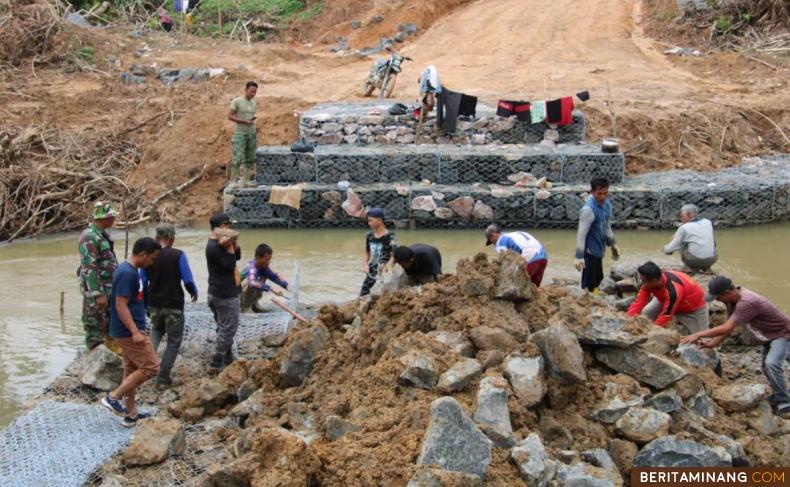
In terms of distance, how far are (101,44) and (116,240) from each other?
1158 cm

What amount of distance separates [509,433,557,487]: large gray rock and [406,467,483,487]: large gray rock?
1.22ft

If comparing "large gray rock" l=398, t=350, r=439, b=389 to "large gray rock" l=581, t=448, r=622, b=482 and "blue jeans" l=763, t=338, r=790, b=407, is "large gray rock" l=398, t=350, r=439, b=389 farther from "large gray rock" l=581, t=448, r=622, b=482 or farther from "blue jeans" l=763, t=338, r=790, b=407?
"blue jeans" l=763, t=338, r=790, b=407

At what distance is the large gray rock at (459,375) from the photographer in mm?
5500

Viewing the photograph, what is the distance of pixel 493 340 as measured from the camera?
5988 millimetres

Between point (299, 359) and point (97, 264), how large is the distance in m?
1.74

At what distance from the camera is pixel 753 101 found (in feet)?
58.3

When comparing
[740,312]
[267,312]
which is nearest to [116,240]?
[267,312]

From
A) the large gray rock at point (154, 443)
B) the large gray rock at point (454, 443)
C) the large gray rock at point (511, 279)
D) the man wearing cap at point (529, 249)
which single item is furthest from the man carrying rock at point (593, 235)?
the large gray rock at point (154, 443)

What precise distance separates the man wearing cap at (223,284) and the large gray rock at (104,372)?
2.58 ft

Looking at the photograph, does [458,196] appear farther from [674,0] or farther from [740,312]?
[674,0]

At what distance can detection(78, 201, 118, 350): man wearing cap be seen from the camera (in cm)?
697

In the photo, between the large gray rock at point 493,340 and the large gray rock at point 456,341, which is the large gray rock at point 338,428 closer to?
the large gray rock at point 456,341

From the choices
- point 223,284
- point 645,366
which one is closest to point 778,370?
point 645,366

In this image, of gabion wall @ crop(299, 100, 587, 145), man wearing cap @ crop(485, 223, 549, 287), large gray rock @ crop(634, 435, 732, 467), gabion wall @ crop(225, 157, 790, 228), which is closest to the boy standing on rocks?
man wearing cap @ crop(485, 223, 549, 287)
